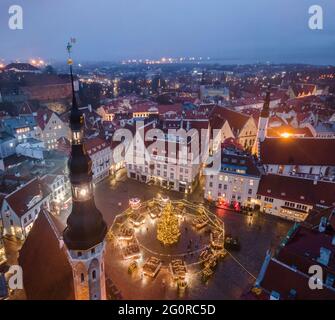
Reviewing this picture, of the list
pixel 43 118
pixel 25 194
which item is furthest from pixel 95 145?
pixel 43 118

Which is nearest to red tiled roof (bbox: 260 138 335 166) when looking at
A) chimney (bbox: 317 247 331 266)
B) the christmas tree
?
the christmas tree

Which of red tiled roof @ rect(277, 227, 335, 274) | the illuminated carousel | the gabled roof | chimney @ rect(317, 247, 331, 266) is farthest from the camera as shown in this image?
the illuminated carousel

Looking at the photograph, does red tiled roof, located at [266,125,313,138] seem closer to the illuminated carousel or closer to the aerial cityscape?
the aerial cityscape

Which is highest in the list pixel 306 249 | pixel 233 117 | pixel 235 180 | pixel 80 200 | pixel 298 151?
pixel 233 117

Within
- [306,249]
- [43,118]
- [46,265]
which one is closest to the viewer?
[46,265]

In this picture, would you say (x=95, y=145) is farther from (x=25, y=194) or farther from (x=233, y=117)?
(x=233, y=117)

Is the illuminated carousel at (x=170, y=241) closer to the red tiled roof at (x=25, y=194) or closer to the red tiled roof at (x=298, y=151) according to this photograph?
the red tiled roof at (x=25, y=194)

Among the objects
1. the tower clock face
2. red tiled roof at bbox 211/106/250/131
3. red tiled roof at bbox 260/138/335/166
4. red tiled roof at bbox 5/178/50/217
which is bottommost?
red tiled roof at bbox 5/178/50/217
